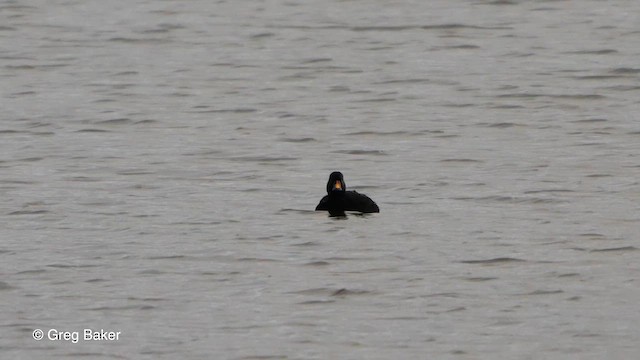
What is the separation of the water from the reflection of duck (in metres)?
0.17

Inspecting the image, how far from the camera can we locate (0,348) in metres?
11.4

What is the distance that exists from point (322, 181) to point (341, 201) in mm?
2227

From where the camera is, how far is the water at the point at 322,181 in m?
12.0

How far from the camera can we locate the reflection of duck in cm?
1567

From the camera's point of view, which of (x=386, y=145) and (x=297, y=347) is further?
(x=386, y=145)

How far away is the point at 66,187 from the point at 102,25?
45.3 feet

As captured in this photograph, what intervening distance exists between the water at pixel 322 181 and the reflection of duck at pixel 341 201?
0.17m

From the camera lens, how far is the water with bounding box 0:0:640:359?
12008 millimetres

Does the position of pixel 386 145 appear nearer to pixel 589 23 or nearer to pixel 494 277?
pixel 494 277

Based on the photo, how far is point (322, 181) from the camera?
1786 cm

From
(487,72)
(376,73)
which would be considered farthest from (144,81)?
(487,72)

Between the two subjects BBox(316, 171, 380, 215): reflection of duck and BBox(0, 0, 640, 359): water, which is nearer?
BBox(0, 0, 640, 359): water

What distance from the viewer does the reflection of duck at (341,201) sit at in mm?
15672

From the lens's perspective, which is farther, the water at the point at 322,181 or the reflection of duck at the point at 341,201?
the reflection of duck at the point at 341,201
